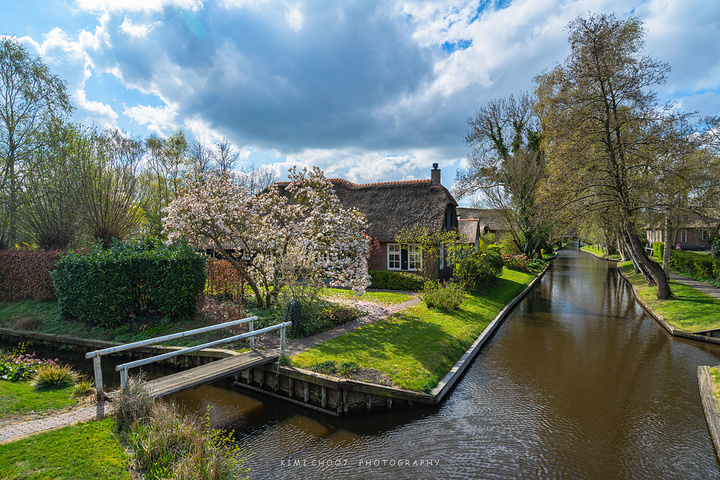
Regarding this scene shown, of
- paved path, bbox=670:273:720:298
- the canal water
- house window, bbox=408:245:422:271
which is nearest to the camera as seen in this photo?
the canal water

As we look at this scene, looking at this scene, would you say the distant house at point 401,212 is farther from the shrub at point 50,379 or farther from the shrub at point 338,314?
the shrub at point 50,379

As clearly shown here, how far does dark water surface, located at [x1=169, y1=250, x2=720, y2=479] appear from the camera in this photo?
6.44m

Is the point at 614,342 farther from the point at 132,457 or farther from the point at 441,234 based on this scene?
the point at 132,457

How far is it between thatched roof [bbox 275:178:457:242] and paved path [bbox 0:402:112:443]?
16923 mm

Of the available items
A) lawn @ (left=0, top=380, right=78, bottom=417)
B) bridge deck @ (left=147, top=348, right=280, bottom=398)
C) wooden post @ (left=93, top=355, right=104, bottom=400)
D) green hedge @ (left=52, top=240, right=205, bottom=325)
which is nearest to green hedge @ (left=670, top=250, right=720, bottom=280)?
bridge deck @ (left=147, top=348, right=280, bottom=398)

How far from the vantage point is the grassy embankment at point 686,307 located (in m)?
14.5

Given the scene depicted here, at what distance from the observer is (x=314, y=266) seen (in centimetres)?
1342

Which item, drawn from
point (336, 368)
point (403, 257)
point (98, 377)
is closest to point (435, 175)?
point (403, 257)

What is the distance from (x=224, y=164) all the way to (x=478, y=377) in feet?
103

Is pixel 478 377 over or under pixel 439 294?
under

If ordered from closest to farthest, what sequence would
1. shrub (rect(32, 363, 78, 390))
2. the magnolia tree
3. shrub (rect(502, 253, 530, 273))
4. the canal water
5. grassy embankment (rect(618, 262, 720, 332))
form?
the canal water < shrub (rect(32, 363, 78, 390)) < the magnolia tree < grassy embankment (rect(618, 262, 720, 332)) < shrub (rect(502, 253, 530, 273))

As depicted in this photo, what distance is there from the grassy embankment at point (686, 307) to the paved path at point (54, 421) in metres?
18.5

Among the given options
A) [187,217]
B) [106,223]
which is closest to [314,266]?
[187,217]

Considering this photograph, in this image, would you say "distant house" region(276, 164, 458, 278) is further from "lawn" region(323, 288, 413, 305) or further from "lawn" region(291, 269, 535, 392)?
"lawn" region(291, 269, 535, 392)
